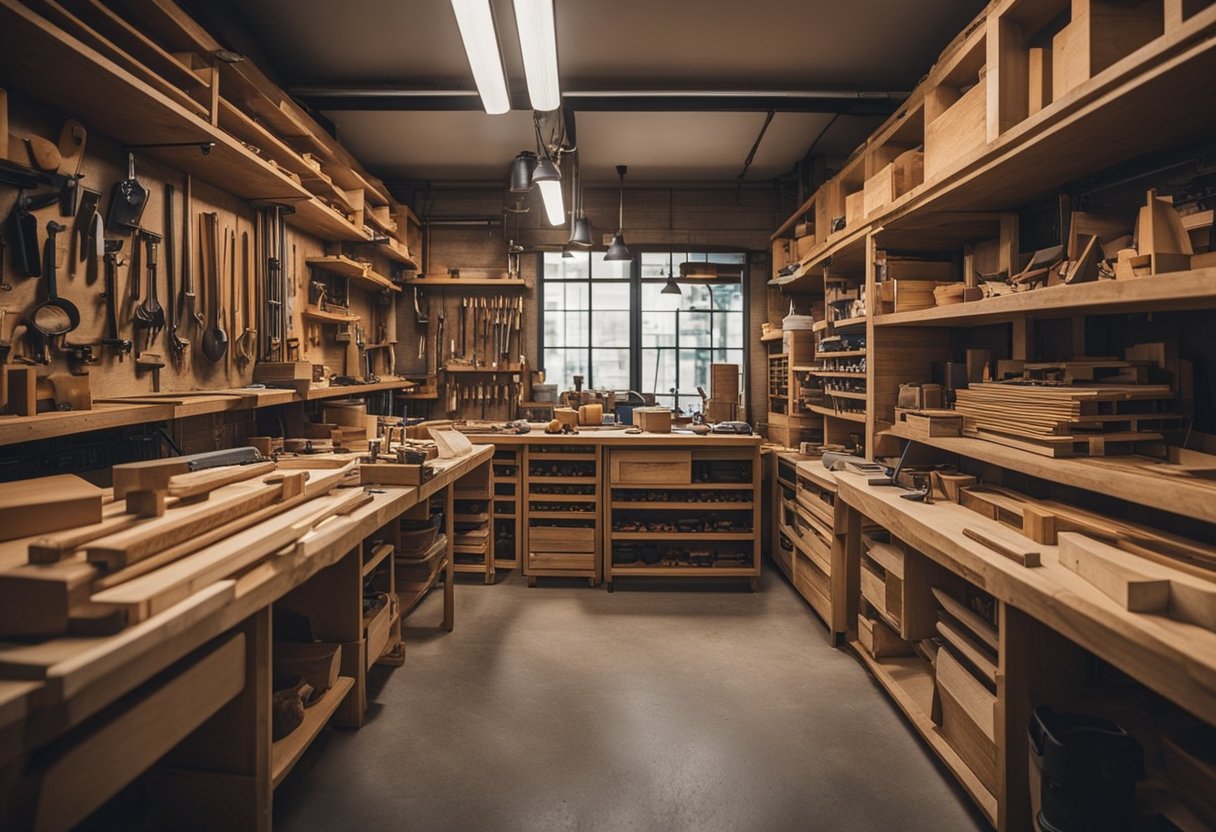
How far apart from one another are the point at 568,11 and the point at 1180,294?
133 inches

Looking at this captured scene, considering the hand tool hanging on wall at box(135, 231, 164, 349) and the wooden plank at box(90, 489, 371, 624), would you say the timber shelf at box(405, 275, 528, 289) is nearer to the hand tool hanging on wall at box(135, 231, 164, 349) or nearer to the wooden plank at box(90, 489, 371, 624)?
the hand tool hanging on wall at box(135, 231, 164, 349)

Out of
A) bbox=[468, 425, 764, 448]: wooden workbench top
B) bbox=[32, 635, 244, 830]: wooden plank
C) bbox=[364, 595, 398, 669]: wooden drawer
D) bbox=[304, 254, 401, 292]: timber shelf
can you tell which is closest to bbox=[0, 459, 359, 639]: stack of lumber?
bbox=[32, 635, 244, 830]: wooden plank

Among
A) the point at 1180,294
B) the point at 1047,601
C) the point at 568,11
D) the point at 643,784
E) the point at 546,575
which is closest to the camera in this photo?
the point at 1180,294

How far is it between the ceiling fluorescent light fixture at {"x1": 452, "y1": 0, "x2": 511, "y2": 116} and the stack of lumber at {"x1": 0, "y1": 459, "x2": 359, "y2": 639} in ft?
6.38

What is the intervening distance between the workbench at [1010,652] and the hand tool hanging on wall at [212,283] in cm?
323

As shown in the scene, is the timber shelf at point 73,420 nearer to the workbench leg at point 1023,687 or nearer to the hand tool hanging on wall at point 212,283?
the hand tool hanging on wall at point 212,283

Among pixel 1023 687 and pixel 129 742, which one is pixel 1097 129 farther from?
pixel 129 742

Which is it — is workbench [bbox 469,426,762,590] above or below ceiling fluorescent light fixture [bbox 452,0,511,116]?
below

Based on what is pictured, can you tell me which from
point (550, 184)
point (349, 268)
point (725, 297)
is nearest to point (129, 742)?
point (550, 184)

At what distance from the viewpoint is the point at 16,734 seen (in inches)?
36.8

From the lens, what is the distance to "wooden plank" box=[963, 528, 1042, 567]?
69.6 inches

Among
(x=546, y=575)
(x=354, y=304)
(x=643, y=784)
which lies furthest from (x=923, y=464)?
(x=354, y=304)

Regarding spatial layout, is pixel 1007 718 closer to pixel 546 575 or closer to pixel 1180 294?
pixel 1180 294

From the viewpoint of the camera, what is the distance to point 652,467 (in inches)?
175
